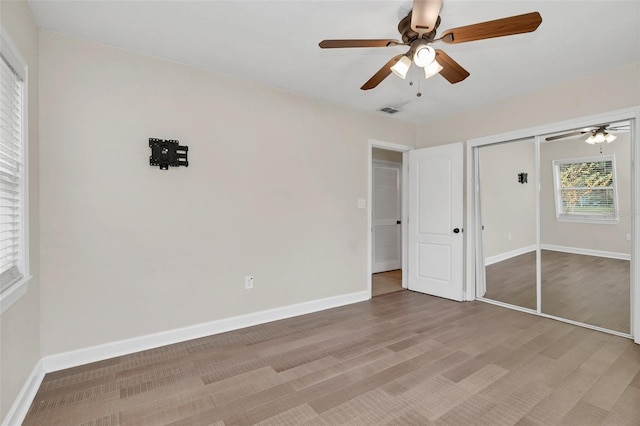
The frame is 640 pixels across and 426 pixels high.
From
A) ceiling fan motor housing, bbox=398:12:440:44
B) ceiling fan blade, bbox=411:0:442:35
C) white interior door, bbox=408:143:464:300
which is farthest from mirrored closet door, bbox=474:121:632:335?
ceiling fan blade, bbox=411:0:442:35

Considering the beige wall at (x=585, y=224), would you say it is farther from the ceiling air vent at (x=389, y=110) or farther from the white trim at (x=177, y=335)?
the white trim at (x=177, y=335)

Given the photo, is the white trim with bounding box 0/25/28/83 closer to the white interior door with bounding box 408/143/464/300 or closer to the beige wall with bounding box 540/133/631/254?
the white interior door with bounding box 408/143/464/300

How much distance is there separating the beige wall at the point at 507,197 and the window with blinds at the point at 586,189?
0.87ft

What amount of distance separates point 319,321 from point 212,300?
1.18 metres

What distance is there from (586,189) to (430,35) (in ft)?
9.02

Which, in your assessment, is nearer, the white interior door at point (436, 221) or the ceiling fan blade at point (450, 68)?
the ceiling fan blade at point (450, 68)

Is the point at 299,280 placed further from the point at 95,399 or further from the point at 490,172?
the point at 490,172

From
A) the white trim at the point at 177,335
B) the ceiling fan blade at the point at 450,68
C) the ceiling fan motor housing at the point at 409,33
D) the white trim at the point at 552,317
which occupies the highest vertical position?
the ceiling fan motor housing at the point at 409,33

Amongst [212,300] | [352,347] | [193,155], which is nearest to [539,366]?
[352,347]

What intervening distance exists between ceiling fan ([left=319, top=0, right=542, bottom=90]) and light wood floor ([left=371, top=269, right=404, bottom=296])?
314cm

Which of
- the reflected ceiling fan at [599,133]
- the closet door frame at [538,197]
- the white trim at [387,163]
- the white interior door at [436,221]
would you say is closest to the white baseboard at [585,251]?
the closet door frame at [538,197]

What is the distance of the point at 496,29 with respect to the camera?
5.71ft

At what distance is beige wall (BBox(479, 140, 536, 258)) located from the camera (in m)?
3.63

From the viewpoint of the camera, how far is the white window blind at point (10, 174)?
170 centimetres
